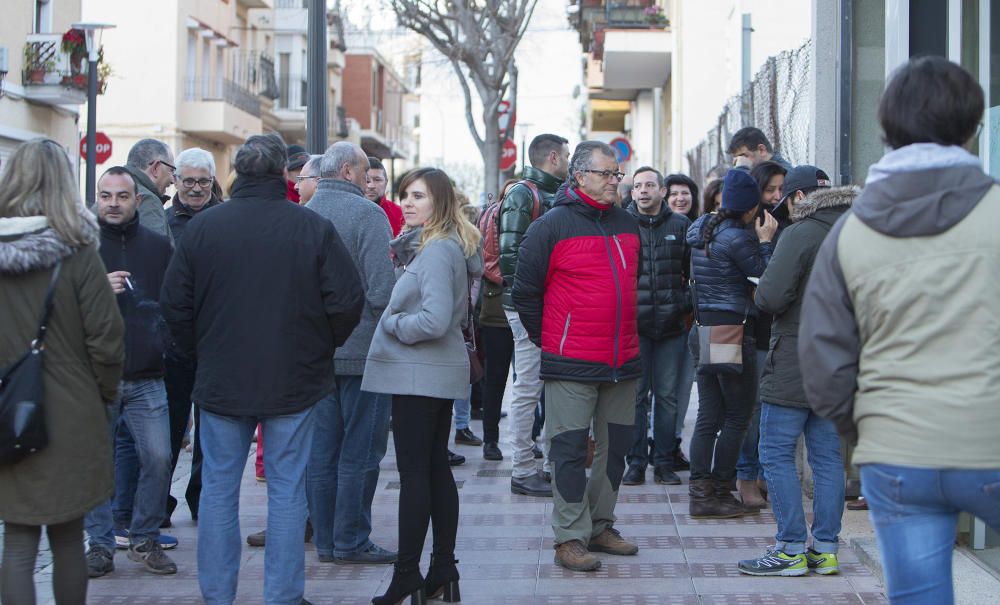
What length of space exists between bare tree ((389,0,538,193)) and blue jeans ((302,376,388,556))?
61.9 feet

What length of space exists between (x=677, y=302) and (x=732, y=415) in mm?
1158

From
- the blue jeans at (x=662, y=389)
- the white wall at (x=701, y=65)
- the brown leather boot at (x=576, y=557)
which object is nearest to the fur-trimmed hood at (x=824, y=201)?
the brown leather boot at (x=576, y=557)

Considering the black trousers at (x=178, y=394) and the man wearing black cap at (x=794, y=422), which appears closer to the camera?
the man wearing black cap at (x=794, y=422)

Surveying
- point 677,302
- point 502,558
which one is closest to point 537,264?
point 502,558

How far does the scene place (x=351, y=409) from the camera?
20.3ft

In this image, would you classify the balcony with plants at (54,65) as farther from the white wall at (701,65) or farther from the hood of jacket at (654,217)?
the hood of jacket at (654,217)

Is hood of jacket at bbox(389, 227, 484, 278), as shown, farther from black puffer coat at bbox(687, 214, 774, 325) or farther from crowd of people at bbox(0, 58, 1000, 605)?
black puffer coat at bbox(687, 214, 774, 325)

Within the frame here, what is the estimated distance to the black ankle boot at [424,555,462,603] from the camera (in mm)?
5566

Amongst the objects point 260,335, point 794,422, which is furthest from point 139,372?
point 794,422

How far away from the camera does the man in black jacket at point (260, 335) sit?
4984mm

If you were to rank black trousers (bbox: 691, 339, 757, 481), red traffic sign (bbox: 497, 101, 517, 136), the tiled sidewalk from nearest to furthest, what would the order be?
the tiled sidewalk, black trousers (bbox: 691, 339, 757, 481), red traffic sign (bbox: 497, 101, 517, 136)

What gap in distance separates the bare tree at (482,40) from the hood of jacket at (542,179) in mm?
16924

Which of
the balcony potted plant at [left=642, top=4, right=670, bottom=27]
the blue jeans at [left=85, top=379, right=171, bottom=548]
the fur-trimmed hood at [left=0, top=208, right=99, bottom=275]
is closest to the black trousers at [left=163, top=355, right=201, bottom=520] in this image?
the blue jeans at [left=85, top=379, right=171, bottom=548]

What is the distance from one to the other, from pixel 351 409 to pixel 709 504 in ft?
7.48
